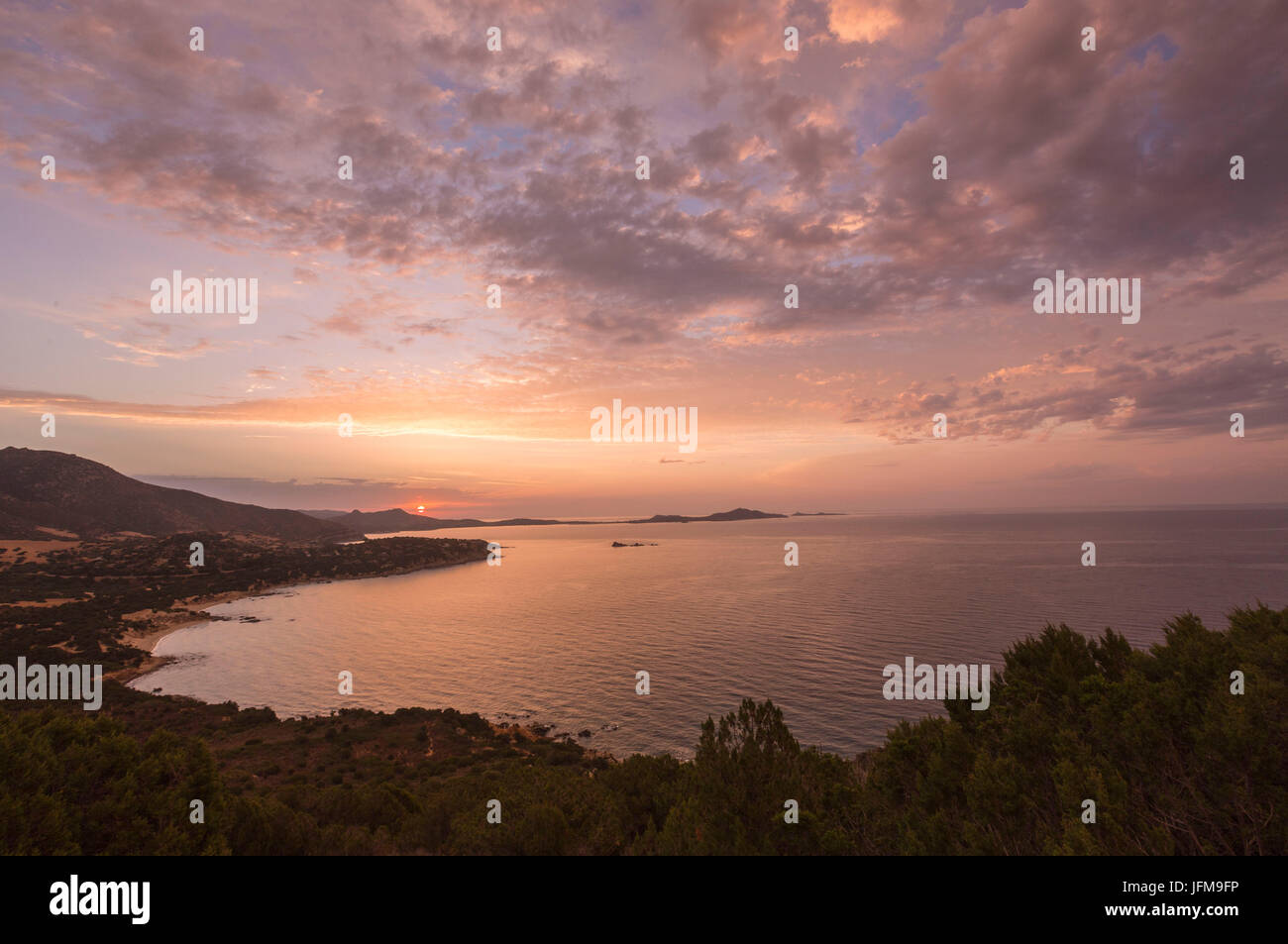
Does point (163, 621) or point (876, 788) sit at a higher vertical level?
point (876, 788)

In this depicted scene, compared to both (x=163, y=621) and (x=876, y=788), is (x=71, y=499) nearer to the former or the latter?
(x=163, y=621)

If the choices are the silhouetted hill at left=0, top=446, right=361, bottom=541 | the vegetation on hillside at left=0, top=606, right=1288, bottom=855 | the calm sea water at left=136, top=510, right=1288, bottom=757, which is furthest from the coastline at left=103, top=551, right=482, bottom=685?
the silhouetted hill at left=0, top=446, right=361, bottom=541

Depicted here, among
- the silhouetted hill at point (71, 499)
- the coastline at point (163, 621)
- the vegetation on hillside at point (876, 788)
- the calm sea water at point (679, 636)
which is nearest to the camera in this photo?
the vegetation on hillside at point (876, 788)

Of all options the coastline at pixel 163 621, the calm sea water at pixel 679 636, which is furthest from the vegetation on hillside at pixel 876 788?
the coastline at pixel 163 621

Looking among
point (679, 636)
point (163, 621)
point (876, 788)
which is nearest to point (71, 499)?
point (163, 621)

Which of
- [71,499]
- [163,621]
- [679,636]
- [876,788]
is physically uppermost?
[71,499]

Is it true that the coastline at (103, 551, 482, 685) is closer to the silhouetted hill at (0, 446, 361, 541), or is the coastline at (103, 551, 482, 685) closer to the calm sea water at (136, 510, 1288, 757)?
the calm sea water at (136, 510, 1288, 757)

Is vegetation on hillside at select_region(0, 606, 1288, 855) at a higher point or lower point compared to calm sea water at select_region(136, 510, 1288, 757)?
higher

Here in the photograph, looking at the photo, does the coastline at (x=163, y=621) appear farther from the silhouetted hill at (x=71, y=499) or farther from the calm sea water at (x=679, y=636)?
the silhouetted hill at (x=71, y=499)
